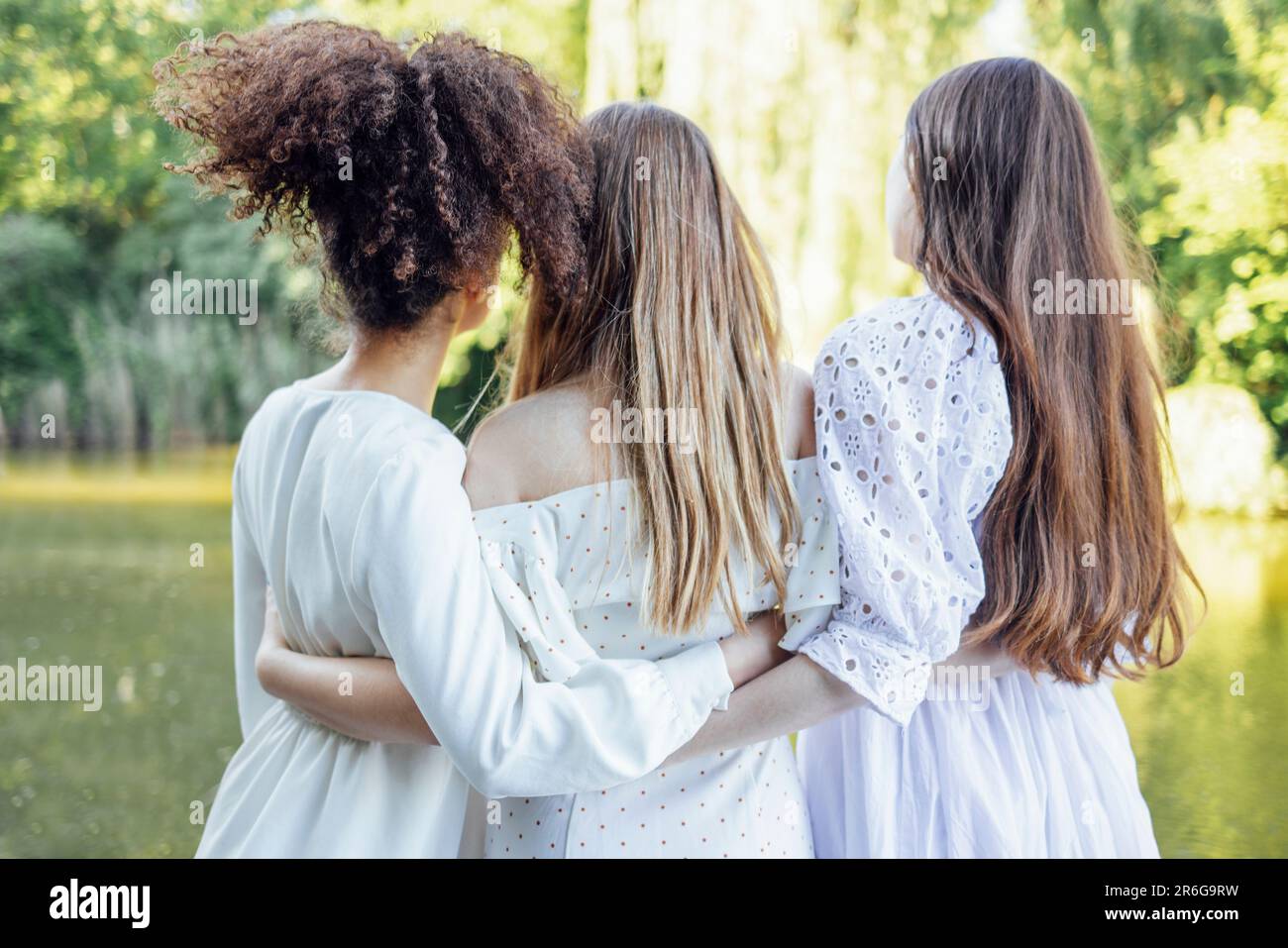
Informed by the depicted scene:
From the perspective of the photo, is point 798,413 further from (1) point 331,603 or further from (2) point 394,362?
(1) point 331,603

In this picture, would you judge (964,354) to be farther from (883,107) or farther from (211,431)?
(211,431)

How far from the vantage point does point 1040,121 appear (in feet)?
5.18

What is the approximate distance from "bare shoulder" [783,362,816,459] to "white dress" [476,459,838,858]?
3 cm

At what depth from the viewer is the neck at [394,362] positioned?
143 cm

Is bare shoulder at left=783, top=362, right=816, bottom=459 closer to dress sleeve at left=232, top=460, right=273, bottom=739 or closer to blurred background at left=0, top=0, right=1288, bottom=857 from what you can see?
blurred background at left=0, top=0, right=1288, bottom=857

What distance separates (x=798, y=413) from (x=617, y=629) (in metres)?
0.36

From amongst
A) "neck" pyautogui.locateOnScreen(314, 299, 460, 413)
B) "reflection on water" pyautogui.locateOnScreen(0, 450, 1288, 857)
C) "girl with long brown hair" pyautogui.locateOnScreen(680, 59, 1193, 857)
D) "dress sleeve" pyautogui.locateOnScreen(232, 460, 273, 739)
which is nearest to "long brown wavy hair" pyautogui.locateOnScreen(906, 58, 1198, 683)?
"girl with long brown hair" pyautogui.locateOnScreen(680, 59, 1193, 857)

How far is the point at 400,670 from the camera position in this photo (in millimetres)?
1287

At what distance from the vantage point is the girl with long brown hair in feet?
4.78

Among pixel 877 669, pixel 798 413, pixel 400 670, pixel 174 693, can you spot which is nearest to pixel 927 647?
pixel 877 669

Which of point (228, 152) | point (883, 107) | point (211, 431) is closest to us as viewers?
point (228, 152)
